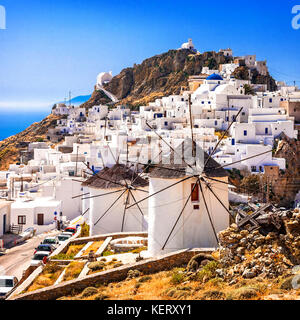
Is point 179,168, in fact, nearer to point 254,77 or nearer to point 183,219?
point 183,219

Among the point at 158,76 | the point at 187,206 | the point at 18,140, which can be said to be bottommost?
the point at 187,206

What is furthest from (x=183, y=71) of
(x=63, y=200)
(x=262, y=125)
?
(x=63, y=200)

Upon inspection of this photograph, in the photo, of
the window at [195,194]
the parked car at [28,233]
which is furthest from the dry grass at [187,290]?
the parked car at [28,233]

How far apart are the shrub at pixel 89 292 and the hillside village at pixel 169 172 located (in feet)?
1.38

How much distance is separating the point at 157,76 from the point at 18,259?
68.3m

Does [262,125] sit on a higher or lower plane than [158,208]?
higher

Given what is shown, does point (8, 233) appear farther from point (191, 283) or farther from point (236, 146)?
point (236, 146)

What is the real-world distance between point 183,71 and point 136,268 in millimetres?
68763

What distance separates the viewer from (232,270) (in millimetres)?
6543

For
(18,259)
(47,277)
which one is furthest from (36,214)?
(47,277)

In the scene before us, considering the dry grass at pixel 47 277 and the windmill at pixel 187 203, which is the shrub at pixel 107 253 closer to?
the dry grass at pixel 47 277

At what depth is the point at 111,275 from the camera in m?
7.91

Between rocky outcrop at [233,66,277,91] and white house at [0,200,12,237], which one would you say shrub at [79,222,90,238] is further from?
rocky outcrop at [233,66,277,91]
